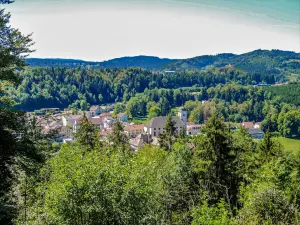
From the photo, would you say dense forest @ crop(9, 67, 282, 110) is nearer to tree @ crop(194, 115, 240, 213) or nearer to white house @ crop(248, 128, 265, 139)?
white house @ crop(248, 128, 265, 139)

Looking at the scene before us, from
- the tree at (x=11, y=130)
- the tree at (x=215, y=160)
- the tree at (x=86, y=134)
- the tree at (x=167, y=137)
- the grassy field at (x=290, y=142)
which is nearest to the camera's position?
the tree at (x=11, y=130)

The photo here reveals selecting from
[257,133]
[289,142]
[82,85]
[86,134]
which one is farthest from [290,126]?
[82,85]

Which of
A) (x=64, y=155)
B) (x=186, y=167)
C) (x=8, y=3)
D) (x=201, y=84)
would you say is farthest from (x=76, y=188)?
(x=201, y=84)

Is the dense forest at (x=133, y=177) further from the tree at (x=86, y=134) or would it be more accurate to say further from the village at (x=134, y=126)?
the village at (x=134, y=126)

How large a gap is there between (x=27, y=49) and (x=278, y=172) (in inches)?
491

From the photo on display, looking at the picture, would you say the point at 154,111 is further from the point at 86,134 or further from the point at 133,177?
the point at 133,177

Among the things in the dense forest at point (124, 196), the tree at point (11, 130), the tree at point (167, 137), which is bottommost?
the tree at point (167, 137)

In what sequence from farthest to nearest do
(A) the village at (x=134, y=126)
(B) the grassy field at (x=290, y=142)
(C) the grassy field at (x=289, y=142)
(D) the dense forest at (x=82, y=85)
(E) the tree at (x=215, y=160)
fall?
(D) the dense forest at (x=82, y=85) < (B) the grassy field at (x=290, y=142) < (C) the grassy field at (x=289, y=142) < (A) the village at (x=134, y=126) < (E) the tree at (x=215, y=160)

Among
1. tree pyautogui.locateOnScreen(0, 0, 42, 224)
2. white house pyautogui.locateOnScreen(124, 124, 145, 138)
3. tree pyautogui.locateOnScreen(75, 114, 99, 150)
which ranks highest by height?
tree pyautogui.locateOnScreen(0, 0, 42, 224)

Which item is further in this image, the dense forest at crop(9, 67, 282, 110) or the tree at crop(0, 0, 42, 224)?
the dense forest at crop(9, 67, 282, 110)

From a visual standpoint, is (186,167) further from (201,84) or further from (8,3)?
(201,84)

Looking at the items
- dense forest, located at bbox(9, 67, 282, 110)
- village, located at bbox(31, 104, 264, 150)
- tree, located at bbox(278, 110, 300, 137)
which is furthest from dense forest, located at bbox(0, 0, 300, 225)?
dense forest, located at bbox(9, 67, 282, 110)

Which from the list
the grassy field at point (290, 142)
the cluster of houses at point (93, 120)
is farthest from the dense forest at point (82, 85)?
the grassy field at point (290, 142)

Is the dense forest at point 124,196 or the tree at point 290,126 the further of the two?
the tree at point 290,126
